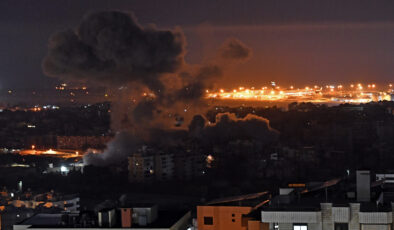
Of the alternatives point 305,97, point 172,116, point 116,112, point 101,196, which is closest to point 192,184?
point 101,196

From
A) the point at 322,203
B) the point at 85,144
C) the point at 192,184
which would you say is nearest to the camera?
the point at 322,203

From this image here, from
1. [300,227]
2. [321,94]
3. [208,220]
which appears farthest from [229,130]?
[300,227]

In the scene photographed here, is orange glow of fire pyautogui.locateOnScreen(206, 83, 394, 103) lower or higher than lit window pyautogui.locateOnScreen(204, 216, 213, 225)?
higher

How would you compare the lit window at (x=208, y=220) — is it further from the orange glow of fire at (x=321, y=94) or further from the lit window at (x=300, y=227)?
the orange glow of fire at (x=321, y=94)

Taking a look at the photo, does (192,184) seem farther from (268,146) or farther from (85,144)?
(85,144)

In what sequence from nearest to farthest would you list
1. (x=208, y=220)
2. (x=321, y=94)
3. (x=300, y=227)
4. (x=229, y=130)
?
(x=300, y=227) < (x=208, y=220) < (x=229, y=130) < (x=321, y=94)

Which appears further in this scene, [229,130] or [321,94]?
[321,94]

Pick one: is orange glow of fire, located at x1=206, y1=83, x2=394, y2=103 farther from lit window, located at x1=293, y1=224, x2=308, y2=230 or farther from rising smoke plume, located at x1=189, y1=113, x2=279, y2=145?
lit window, located at x1=293, y1=224, x2=308, y2=230

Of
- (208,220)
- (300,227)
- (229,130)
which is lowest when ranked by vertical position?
(208,220)

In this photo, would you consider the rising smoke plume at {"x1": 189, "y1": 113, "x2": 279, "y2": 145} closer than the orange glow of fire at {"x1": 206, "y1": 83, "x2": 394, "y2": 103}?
Yes

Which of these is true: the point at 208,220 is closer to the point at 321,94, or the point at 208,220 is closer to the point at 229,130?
the point at 229,130

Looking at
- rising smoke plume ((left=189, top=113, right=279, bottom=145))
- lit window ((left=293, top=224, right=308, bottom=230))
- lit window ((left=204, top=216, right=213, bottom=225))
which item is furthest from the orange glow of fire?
lit window ((left=293, top=224, right=308, bottom=230))
